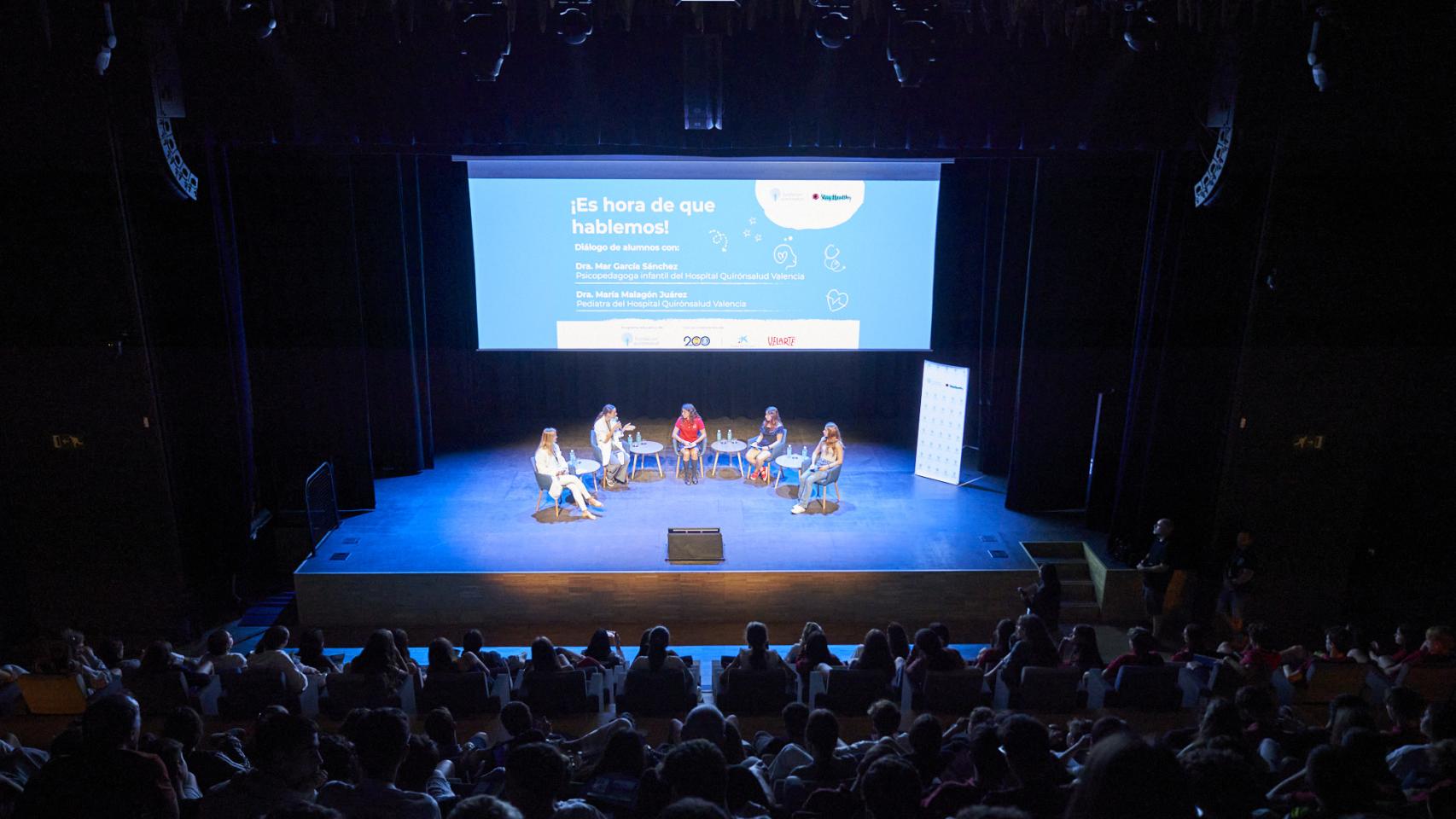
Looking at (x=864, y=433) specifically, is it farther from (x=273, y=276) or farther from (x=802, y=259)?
(x=273, y=276)

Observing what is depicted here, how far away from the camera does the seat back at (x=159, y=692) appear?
4949mm

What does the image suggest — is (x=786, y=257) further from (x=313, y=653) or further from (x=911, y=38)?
(x=313, y=653)

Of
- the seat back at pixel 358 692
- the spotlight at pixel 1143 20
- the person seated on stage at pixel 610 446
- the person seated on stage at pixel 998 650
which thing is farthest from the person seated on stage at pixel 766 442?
the seat back at pixel 358 692

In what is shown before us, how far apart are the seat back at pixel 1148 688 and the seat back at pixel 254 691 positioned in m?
4.30

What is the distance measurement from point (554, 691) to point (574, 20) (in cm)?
403

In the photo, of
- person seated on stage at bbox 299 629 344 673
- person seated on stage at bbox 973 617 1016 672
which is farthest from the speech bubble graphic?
person seated on stage at bbox 299 629 344 673

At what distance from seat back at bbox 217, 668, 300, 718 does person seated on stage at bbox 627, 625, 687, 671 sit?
5.87 ft

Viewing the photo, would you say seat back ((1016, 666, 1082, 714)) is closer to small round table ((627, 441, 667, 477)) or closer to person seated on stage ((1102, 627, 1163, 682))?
person seated on stage ((1102, 627, 1163, 682))

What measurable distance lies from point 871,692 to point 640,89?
4707mm

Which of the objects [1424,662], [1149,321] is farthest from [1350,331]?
[1424,662]

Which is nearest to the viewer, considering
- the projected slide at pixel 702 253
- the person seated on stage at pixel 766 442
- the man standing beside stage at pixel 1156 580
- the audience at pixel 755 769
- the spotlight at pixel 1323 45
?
the audience at pixel 755 769

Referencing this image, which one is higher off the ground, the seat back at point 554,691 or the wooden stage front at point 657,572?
the seat back at point 554,691

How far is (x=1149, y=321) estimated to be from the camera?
27.0 feet

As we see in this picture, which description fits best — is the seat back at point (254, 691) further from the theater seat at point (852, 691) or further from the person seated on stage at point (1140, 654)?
the person seated on stage at point (1140, 654)
